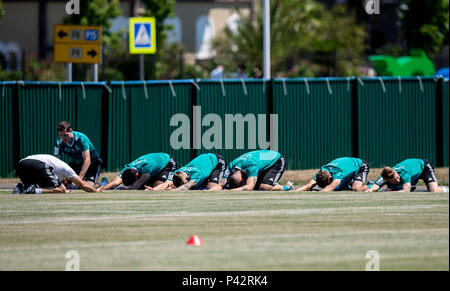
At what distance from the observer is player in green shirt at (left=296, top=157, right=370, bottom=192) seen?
15664 mm

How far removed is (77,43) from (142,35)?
2.74 metres

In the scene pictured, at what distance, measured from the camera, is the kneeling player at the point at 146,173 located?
52.6 ft

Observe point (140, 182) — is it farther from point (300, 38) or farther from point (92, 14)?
point (300, 38)

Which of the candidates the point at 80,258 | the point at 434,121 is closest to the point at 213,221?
the point at 80,258

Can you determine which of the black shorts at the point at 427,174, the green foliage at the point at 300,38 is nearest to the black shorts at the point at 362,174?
the black shorts at the point at 427,174

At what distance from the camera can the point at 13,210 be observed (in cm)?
1320

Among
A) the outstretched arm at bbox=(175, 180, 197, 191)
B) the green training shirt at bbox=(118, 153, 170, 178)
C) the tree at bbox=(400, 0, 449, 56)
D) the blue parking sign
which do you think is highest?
the tree at bbox=(400, 0, 449, 56)

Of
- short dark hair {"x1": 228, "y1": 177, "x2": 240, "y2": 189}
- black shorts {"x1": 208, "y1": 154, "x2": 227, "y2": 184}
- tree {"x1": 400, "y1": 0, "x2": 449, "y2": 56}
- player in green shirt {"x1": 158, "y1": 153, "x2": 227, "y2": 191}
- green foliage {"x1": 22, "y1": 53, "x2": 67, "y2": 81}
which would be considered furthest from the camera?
tree {"x1": 400, "y1": 0, "x2": 449, "y2": 56}

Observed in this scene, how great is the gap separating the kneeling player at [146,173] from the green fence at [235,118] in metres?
3.21

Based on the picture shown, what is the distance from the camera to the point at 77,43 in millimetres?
21016

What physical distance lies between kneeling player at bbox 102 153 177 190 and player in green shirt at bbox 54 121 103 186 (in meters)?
0.64

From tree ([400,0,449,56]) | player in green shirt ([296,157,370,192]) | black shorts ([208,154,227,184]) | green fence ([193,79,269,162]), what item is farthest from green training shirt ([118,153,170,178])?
tree ([400,0,449,56])

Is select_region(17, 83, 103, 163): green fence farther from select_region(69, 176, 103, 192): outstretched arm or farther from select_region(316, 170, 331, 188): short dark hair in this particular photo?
select_region(316, 170, 331, 188): short dark hair

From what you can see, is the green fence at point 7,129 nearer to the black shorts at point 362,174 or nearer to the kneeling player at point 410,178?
the black shorts at point 362,174
